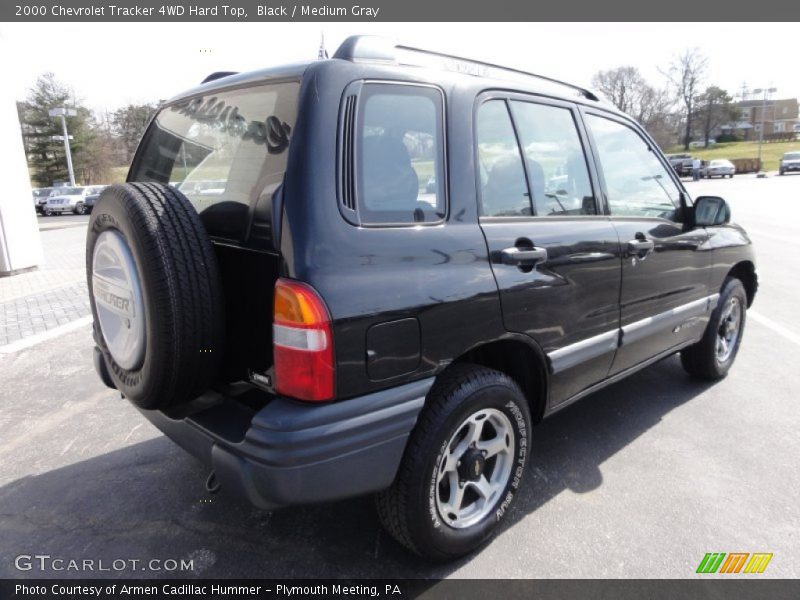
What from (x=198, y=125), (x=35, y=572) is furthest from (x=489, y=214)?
(x=35, y=572)

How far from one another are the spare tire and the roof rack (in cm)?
86

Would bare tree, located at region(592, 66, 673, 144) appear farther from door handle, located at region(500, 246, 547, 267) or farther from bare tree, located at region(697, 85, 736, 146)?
door handle, located at region(500, 246, 547, 267)

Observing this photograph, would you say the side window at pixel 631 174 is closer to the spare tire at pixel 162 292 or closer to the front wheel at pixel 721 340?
the front wheel at pixel 721 340

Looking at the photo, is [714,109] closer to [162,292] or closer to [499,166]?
[499,166]

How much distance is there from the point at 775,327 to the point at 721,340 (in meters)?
2.04

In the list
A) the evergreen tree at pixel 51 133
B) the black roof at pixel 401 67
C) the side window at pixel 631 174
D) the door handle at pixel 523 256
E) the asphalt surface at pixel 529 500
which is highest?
the evergreen tree at pixel 51 133

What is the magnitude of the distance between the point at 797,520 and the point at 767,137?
113 metres

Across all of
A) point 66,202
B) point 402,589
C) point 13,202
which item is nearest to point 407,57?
point 402,589

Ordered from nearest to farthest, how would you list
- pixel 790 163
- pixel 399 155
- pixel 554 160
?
pixel 399 155 < pixel 554 160 < pixel 790 163

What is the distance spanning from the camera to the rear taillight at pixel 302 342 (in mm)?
1865

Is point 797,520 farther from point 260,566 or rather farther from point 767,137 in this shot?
point 767,137

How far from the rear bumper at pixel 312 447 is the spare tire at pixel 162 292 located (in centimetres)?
26

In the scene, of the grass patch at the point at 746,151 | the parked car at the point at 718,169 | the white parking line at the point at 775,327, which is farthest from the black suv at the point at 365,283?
the grass patch at the point at 746,151

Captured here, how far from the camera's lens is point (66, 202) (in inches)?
1179
